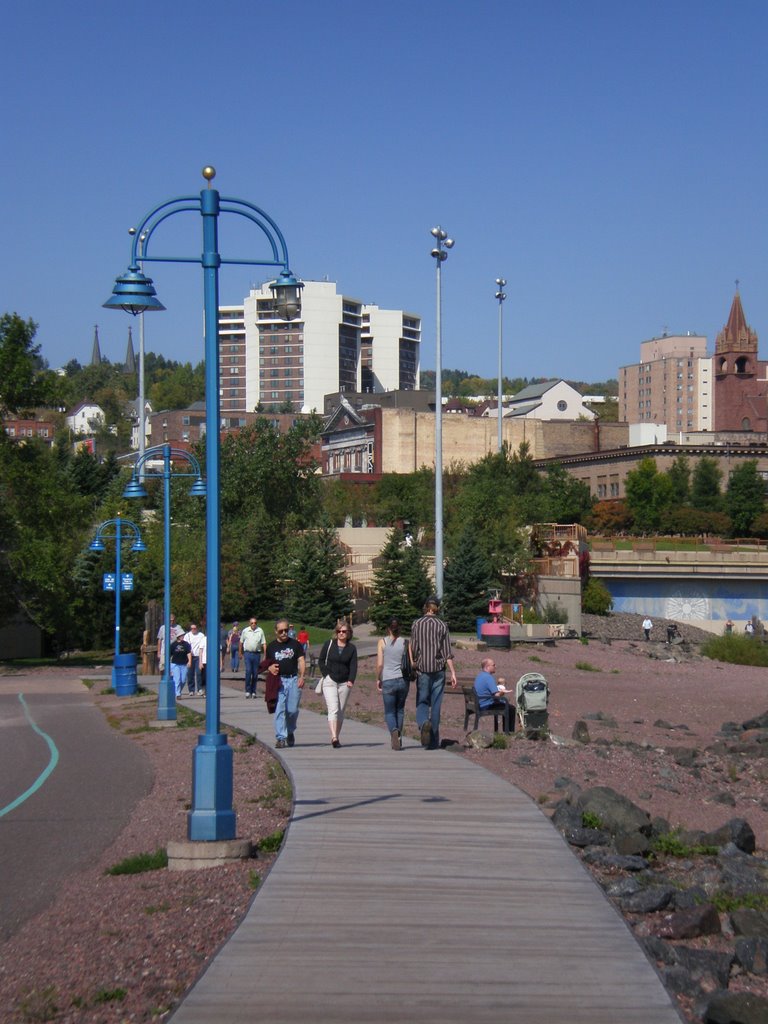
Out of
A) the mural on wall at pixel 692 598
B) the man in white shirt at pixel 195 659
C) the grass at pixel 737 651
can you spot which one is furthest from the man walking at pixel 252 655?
the mural on wall at pixel 692 598

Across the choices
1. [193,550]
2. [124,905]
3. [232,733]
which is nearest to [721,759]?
[232,733]

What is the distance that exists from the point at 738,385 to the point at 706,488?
67.3 metres

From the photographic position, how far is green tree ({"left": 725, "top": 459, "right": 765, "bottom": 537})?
337 feet

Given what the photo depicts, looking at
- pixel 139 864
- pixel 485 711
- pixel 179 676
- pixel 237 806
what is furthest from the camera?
pixel 179 676

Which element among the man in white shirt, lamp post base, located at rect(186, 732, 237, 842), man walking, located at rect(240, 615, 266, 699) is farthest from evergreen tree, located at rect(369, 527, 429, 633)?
lamp post base, located at rect(186, 732, 237, 842)

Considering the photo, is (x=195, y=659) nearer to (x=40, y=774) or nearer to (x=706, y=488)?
(x=40, y=774)

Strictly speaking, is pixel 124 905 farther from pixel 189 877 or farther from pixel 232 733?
pixel 232 733

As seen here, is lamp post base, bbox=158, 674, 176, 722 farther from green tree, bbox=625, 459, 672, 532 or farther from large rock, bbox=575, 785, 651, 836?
green tree, bbox=625, 459, 672, 532

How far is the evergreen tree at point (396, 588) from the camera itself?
5216 centimetres

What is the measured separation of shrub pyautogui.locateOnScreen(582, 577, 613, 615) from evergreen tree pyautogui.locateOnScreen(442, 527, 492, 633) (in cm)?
1806

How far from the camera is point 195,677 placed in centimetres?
3125

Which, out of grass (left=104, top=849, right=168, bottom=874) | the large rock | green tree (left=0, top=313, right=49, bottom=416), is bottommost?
the large rock

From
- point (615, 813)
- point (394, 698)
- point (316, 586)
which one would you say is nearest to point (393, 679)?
point (394, 698)

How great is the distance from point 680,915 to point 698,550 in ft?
237
